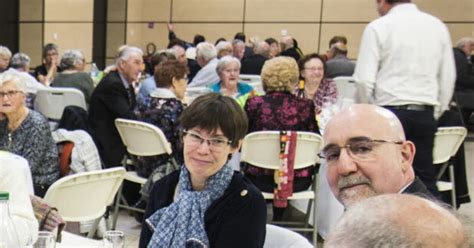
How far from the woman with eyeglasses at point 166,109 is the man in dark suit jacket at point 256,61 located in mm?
4616

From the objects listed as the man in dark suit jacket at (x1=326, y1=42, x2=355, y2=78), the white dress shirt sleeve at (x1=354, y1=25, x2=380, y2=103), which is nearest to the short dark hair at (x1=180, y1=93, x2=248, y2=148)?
the white dress shirt sleeve at (x1=354, y1=25, x2=380, y2=103)

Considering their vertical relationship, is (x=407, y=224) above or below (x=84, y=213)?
above

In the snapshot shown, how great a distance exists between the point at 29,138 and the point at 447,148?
3.06 m

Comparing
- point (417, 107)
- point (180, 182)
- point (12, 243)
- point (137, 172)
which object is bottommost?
point (137, 172)

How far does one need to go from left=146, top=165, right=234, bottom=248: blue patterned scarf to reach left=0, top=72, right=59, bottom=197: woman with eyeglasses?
1.56 meters

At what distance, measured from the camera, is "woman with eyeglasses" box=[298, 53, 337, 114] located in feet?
19.7

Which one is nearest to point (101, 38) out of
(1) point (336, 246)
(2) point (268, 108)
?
(2) point (268, 108)

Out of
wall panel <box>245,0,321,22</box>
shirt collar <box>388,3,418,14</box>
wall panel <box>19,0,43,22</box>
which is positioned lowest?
wall panel <box>19,0,43,22</box>

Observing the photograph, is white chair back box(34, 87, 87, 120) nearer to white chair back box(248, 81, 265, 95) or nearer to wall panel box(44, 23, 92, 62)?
white chair back box(248, 81, 265, 95)

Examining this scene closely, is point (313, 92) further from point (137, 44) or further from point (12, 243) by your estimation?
point (137, 44)

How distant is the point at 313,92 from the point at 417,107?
243 centimetres

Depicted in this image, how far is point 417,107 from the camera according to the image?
3648 millimetres

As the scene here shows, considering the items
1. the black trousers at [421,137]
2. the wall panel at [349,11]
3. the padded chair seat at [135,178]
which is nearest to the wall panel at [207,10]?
the wall panel at [349,11]

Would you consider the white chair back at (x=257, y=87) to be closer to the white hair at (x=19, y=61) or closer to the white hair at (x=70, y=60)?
the white hair at (x=70, y=60)
